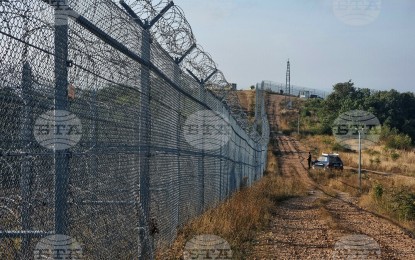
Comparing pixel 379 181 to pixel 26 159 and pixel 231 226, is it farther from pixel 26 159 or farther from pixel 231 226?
pixel 26 159

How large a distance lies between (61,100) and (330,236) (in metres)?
7.60

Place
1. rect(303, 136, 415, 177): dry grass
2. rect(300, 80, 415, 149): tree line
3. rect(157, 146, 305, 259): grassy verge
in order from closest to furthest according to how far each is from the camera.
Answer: rect(157, 146, 305, 259): grassy verge, rect(303, 136, 415, 177): dry grass, rect(300, 80, 415, 149): tree line

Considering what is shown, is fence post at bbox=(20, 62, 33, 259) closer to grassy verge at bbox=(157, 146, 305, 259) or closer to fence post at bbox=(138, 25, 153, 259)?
fence post at bbox=(138, 25, 153, 259)

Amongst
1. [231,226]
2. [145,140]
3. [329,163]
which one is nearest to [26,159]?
[145,140]

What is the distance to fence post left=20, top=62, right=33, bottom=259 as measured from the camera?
3.15m

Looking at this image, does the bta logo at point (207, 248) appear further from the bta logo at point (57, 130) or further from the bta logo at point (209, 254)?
the bta logo at point (57, 130)

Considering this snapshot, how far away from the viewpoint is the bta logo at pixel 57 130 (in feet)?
11.0

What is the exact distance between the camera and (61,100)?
3359 mm

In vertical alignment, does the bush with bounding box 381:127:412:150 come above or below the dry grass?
above

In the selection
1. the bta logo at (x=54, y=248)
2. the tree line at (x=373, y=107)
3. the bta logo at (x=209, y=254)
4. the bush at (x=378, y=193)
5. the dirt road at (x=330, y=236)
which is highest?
the tree line at (x=373, y=107)

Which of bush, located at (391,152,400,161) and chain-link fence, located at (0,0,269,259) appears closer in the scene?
chain-link fence, located at (0,0,269,259)

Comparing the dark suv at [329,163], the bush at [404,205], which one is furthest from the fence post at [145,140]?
A: the dark suv at [329,163]

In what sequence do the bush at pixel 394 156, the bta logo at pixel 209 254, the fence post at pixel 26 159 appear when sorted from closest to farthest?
the fence post at pixel 26 159 → the bta logo at pixel 209 254 → the bush at pixel 394 156

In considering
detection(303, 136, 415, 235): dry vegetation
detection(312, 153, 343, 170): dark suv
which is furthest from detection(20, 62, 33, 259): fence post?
detection(312, 153, 343, 170): dark suv
